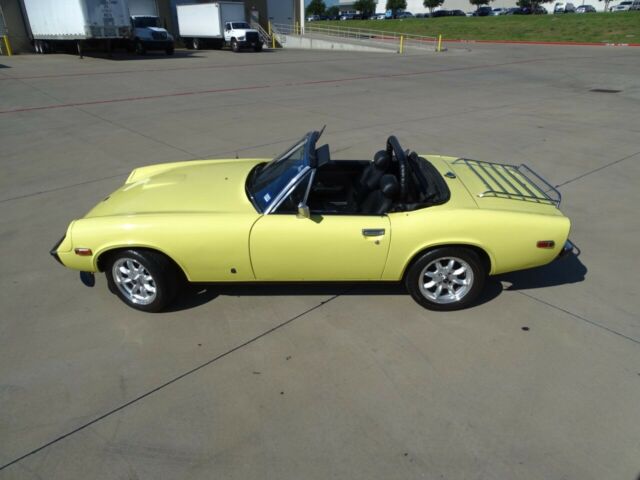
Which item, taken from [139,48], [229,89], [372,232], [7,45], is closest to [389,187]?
[372,232]

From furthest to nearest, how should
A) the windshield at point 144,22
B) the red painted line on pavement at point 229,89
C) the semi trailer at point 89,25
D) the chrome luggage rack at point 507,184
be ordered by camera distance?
the windshield at point 144,22
the semi trailer at point 89,25
the red painted line on pavement at point 229,89
the chrome luggage rack at point 507,184

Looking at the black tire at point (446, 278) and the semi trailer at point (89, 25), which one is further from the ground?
the semi trailer at point (89, 25)

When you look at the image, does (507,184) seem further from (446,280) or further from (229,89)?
(229,89)

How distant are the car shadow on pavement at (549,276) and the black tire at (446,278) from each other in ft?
2.08

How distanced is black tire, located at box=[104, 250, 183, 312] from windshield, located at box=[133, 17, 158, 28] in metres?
30.1

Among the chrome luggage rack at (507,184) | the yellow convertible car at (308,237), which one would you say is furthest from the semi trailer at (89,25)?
the chrome luggage rack at (507,184)

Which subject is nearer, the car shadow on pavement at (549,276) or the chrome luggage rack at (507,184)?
the chrome luggage rack at (507,184)

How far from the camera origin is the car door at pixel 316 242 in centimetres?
318

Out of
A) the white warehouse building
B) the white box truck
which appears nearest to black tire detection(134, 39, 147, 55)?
the white box truck

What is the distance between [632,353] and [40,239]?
5.44 m

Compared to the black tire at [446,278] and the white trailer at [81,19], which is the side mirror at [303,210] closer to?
the black tire at [446,278]

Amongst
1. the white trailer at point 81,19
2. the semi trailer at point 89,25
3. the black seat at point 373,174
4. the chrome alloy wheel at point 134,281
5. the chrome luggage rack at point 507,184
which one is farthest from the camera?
the semi trailer at point 89,25

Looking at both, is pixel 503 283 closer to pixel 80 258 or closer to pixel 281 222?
pixel 281 222

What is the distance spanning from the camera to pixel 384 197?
3422 millimetres
